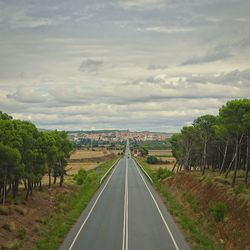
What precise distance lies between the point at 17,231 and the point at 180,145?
220 ft

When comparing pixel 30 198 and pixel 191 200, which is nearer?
pixel 191 200

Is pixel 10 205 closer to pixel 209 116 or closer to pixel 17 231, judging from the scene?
pixel 17 231

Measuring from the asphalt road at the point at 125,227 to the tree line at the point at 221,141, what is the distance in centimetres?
1069

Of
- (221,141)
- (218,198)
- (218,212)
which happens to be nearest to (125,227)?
(218,212)

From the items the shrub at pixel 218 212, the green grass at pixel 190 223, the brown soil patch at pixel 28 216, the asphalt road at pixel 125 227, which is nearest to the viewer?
the asphalt road at pixel 125 227

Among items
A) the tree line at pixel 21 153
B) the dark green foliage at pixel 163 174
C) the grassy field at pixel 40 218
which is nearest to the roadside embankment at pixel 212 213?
the grassy field at pixel 40 218

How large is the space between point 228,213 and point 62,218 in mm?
14668

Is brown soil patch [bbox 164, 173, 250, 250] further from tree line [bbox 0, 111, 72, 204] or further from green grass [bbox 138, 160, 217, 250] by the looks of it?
tree line [bbox 0, 111, 72, 204]

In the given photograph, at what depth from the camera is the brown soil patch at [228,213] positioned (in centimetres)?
3146

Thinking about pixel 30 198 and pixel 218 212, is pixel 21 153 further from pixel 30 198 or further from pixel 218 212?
pixel 218 212

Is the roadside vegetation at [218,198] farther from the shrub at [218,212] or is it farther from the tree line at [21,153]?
the tree line at [21,153]

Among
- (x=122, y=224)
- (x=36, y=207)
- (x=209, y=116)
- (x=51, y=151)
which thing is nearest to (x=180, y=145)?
(x=209, y=116)

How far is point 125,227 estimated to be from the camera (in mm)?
37344

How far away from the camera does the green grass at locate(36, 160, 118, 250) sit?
32050 mm
